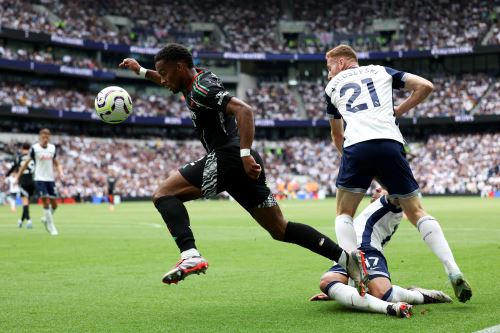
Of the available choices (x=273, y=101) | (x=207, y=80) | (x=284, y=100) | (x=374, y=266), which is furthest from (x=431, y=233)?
(x=284, y=100)

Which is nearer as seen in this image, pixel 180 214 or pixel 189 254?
pixel 189 254

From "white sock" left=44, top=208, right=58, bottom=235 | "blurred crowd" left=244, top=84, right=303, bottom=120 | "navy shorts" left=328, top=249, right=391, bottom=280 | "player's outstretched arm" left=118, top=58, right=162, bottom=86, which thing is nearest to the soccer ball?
"player's outstretched arm" left=118, top=58, right=162, bottom=86

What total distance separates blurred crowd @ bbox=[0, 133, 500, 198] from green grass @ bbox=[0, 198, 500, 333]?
43.5 m

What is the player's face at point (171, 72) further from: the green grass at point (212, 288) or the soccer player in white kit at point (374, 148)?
the green grass at point (212, 288)

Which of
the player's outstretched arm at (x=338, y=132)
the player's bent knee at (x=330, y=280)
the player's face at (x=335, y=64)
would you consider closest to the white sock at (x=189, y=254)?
the player's bent knee at (x=330, y=280)

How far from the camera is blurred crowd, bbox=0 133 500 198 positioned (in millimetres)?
59688

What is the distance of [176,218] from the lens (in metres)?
6.93

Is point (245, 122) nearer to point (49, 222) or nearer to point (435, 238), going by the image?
point (435, 238)

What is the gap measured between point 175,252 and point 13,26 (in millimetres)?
54429

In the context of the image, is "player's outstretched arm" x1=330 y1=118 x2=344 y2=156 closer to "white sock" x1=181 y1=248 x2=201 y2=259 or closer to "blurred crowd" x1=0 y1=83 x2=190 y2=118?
"white sock" x1=181 y1=248 x2=201 y2=259

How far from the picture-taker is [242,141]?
686 cm

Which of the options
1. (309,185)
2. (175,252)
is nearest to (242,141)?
(175,252)

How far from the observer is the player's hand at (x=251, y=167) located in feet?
22.1

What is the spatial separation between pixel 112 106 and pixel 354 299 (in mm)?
3579
